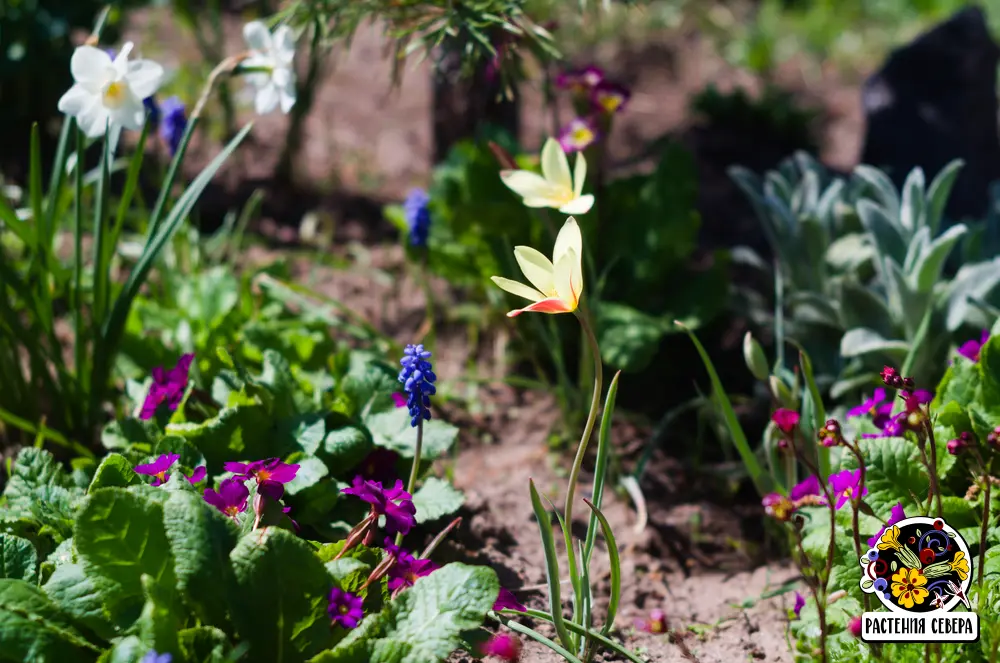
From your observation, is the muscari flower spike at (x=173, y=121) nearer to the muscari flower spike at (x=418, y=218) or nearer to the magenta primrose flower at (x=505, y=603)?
the muscari flower spike at (x=418, y=218)

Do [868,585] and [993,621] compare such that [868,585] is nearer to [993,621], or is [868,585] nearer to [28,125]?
[993,621]

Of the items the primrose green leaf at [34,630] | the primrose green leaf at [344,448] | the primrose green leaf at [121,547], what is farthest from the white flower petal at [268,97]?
the primrose green leaf at [34,630]

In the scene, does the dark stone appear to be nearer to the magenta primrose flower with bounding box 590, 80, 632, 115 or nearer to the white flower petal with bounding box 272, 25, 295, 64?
the magenta primrose flower with bounding box 590, 80, 632, 115

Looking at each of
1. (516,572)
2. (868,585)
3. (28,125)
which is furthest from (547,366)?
(28,125)

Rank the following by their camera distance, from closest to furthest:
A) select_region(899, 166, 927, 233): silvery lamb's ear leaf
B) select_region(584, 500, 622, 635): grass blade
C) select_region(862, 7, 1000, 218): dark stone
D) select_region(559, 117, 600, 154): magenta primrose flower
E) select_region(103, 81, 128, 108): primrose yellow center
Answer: select_region(584, 500, 622, 635): grass blade
select_region(103, 81, 128, 108): primrose yellow center
select_region(559, 117, 600, 154): magenta primrose flower
select_region(899, 166, 927, 233): silvery lamb's ear leaf
select_region(862, 7, 1000, 218): dark stone

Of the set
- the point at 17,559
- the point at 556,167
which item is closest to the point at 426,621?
the point at 17,559

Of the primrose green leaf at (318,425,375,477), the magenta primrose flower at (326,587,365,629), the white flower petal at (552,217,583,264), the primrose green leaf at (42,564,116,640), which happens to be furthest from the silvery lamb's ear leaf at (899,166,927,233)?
the primrose green leaf at (42,564,116,640)

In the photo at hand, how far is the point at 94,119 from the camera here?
5.90 ft

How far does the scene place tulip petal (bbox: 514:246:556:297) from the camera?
1.46m

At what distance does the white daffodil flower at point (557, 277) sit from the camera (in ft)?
4.58

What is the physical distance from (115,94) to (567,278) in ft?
3.36

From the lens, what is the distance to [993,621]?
1408 millimetres

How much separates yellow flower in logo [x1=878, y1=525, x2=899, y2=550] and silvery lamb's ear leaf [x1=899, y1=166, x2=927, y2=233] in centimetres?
102

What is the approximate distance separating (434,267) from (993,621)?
5.59 ft
